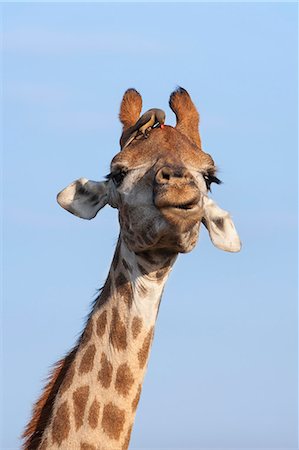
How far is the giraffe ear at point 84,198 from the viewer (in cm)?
1045

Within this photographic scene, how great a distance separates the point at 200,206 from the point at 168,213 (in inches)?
12.0

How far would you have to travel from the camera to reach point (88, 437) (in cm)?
941

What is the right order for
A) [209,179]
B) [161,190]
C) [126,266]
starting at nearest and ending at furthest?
[161,190] → [126,266] → [209,179]

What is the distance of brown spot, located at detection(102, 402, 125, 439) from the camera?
940 centimetres

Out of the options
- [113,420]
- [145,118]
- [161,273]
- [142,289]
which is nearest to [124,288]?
[142,289]

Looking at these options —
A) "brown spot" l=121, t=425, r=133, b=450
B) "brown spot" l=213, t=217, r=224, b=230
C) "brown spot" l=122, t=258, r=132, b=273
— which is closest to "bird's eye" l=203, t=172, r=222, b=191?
"brown spot" l=213, t=217, r=224, b=230

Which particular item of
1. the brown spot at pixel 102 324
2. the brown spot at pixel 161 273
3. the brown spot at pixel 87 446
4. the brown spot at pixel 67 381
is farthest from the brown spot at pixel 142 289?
the brown spot at pixel 87 446

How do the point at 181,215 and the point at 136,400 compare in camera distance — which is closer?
the point at 181,215

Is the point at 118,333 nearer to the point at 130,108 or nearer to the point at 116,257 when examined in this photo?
the point at 116,257

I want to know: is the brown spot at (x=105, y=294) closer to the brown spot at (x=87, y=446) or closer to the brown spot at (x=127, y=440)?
the brown spot at (x=127, y=440)

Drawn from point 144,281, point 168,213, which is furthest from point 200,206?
point 144,281

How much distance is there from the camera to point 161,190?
9.07 metres

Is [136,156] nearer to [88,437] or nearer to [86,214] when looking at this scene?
[86,214]

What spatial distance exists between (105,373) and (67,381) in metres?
0.38
